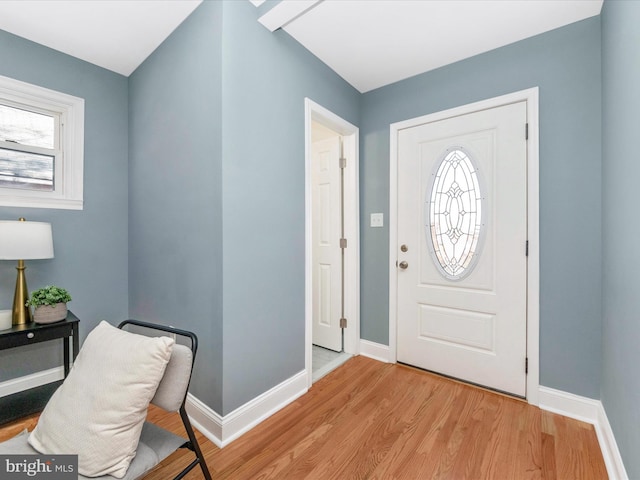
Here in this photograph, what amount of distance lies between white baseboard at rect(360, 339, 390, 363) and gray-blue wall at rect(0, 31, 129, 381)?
85.8 inches

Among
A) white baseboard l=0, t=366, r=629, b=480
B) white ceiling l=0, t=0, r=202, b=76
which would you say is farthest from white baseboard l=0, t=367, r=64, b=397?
white ceiling l=0, t=0, r=202, b=76

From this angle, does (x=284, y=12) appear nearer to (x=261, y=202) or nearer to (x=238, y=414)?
(x=261, y=202)

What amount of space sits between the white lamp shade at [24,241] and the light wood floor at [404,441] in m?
1.03

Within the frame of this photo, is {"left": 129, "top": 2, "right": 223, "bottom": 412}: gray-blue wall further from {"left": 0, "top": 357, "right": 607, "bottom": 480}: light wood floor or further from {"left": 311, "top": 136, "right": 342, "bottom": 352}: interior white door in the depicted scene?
{"left": 311, "top": 136, "right": 342, "bottom": 352}: interior white door

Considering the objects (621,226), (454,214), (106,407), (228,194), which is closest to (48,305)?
(106,407)

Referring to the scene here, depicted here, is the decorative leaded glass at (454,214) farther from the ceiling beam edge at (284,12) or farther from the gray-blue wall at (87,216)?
the gray-blue wall at (87,216)

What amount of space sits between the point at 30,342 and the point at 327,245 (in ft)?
7.46

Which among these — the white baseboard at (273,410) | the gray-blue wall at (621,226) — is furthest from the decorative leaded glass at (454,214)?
the white baseboard at (273,410)

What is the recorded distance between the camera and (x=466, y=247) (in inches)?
89.2

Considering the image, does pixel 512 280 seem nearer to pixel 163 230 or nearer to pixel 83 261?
pixel 163 230

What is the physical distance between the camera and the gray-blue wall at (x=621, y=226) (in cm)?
123

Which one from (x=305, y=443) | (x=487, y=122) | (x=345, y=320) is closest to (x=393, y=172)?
(x=487, y=122)

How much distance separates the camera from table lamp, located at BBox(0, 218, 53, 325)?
5.86ft

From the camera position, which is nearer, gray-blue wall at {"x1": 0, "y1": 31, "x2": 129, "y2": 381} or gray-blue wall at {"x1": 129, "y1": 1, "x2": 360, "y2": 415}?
gray-blue wall at {"x1": 129, "y1": 1, "x2": 360, "y2": 415}
